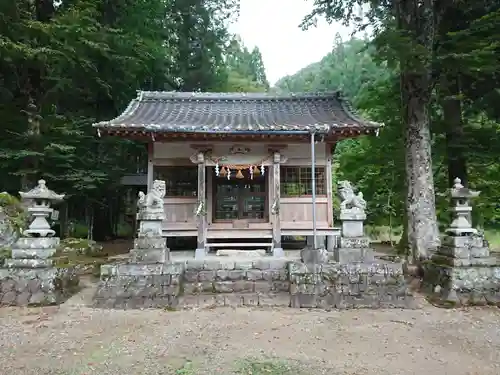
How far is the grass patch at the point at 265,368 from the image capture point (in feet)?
12.8

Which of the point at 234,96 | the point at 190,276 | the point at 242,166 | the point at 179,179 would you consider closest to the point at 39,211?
the point at 190,276

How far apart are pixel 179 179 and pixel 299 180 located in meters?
3.28

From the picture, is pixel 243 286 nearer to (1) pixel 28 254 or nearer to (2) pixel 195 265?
(2) pixel 195 265

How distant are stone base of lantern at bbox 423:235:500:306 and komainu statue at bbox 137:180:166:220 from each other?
5684mm

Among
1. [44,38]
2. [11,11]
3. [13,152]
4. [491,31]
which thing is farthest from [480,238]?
[11,11]

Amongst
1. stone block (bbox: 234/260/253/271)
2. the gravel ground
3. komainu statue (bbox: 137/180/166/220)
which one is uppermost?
komainu statue (bbox: 137/180/166/220)

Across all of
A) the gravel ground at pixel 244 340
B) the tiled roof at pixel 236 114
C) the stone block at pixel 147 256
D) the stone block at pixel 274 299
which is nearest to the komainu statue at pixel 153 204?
the stone block at pixel 147 256

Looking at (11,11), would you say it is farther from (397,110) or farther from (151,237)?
(397,110)

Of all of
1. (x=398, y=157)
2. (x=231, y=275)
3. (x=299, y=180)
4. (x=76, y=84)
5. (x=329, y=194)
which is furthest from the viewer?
(x=76, y=84)

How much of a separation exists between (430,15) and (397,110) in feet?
10.2

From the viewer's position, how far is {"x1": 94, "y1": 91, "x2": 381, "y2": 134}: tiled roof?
8.28m

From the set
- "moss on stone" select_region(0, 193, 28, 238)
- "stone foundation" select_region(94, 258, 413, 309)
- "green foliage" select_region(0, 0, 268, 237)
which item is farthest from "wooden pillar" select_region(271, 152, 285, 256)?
"green foliage" select_region(0, 0, 268, 237)

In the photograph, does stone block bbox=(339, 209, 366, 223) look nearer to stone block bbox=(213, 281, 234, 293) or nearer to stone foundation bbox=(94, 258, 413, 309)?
stone foundation bbox=(94, 258, 413, 309)

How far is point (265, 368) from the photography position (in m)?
4.00
